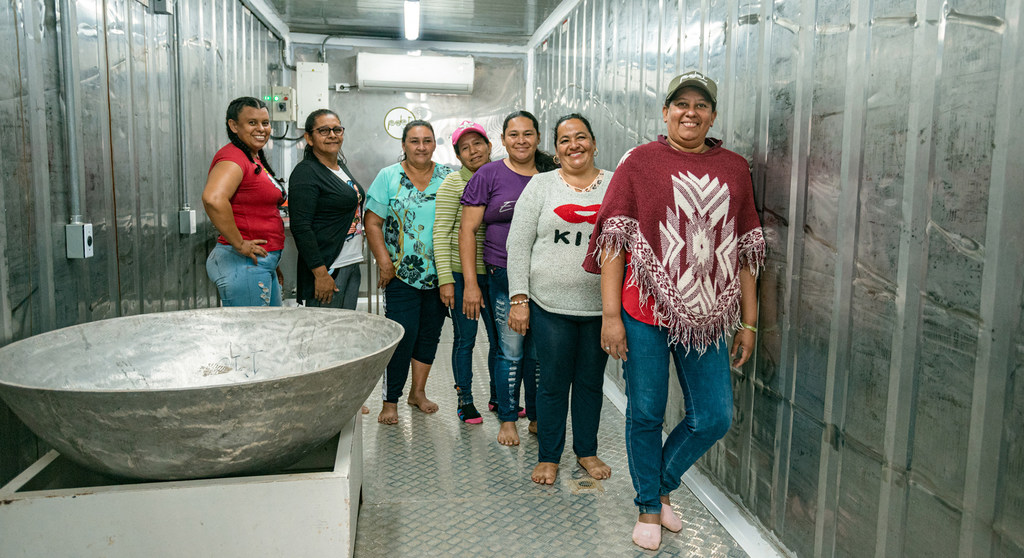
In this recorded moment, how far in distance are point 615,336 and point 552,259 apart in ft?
1.42

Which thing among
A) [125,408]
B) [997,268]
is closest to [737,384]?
[997,268]

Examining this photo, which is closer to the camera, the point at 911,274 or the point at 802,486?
the point at 911,274

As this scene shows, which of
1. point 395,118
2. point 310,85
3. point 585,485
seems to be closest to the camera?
point 585,485

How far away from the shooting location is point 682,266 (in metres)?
1.93

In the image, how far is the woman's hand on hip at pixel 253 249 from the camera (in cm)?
267

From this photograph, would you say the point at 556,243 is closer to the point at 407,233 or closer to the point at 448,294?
the point at 448,294

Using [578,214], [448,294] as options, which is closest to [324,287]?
[448,294]

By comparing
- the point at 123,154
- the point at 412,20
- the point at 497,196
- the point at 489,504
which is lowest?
the point at 489,504

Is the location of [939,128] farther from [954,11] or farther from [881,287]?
[881,287]

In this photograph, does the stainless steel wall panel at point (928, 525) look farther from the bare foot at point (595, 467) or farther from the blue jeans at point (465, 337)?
the blue jeans at point (465, 337)

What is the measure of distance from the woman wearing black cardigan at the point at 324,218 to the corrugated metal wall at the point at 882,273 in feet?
5.48

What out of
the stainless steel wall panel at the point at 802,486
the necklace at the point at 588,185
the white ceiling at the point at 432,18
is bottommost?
the stainless steel wall panel at the point at 802,486

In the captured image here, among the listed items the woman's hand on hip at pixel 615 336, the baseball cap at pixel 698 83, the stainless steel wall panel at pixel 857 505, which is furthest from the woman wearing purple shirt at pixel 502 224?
the stainless steel wall panel at pixel 857 505

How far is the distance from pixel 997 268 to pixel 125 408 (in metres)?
1.70
